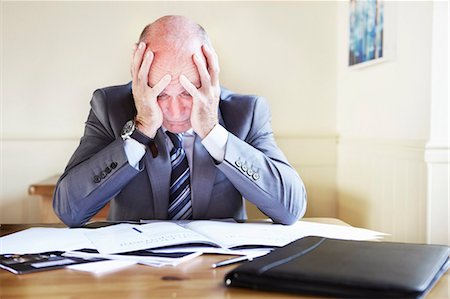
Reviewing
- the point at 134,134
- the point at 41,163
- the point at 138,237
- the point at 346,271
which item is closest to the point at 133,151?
the point at 134,134

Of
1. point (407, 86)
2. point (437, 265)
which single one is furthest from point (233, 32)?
point (437, 265)

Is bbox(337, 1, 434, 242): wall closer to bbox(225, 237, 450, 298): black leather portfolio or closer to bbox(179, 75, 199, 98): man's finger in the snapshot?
bbox(179, 75, 199, 98): man's finger

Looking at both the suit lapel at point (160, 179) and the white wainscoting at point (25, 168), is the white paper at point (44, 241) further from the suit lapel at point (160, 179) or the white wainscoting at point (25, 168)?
the white wainscoting at point (25, 168)

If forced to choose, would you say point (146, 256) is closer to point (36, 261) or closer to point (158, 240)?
point (158, 240)

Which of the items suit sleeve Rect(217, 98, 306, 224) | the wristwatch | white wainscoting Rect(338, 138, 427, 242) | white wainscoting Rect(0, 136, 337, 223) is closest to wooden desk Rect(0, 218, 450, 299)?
suit sleeve Rect(217, 98, 306, 224)

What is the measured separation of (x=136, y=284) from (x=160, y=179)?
0.71 meters

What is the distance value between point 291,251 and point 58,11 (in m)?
2.66

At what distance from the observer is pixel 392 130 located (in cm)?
244

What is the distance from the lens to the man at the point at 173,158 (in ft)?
4.66

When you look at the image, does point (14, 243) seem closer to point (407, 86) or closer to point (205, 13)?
point (407, 86)

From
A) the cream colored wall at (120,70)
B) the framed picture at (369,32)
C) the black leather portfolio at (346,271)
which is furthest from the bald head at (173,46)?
the cream colored wall at (120,70)

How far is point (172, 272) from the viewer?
35.7 inches

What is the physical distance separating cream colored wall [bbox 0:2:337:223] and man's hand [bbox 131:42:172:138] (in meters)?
1.74

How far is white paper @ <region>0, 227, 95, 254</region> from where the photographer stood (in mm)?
Answer: 1040
